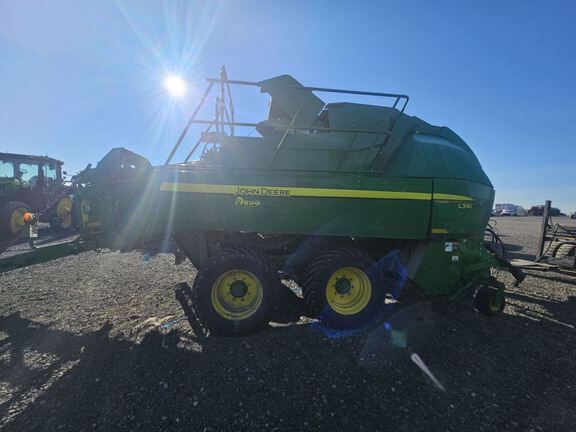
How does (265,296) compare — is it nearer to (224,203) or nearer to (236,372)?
(236,372)

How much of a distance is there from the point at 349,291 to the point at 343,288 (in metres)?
0.10

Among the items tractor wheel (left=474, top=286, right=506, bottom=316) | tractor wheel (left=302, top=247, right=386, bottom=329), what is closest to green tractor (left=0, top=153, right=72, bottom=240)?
tractor wheel (left=302, top=247, right=386, bottom=329)

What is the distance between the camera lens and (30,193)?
11852mm

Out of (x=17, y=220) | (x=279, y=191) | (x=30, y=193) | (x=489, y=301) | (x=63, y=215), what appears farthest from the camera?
(x=63, y=215)

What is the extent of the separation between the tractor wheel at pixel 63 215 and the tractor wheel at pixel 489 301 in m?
15.3

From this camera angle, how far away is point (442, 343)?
358 centimetres

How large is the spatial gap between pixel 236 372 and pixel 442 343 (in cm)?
253

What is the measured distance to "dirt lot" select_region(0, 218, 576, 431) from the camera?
236cm

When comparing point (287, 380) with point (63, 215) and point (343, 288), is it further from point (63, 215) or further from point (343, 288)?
point (63, 215)

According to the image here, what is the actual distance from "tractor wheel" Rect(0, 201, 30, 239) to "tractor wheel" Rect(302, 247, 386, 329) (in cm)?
1140

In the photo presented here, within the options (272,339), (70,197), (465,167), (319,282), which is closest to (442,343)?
(319,282)

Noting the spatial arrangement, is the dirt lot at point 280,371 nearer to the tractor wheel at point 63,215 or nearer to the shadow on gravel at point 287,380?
the shadow on gravel at point 287,380

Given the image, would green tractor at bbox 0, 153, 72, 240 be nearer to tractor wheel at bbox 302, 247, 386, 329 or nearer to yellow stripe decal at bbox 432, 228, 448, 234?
tractor wheel at bbox 302, 247, 386, 329

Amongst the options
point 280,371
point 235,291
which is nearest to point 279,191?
point 235,291
